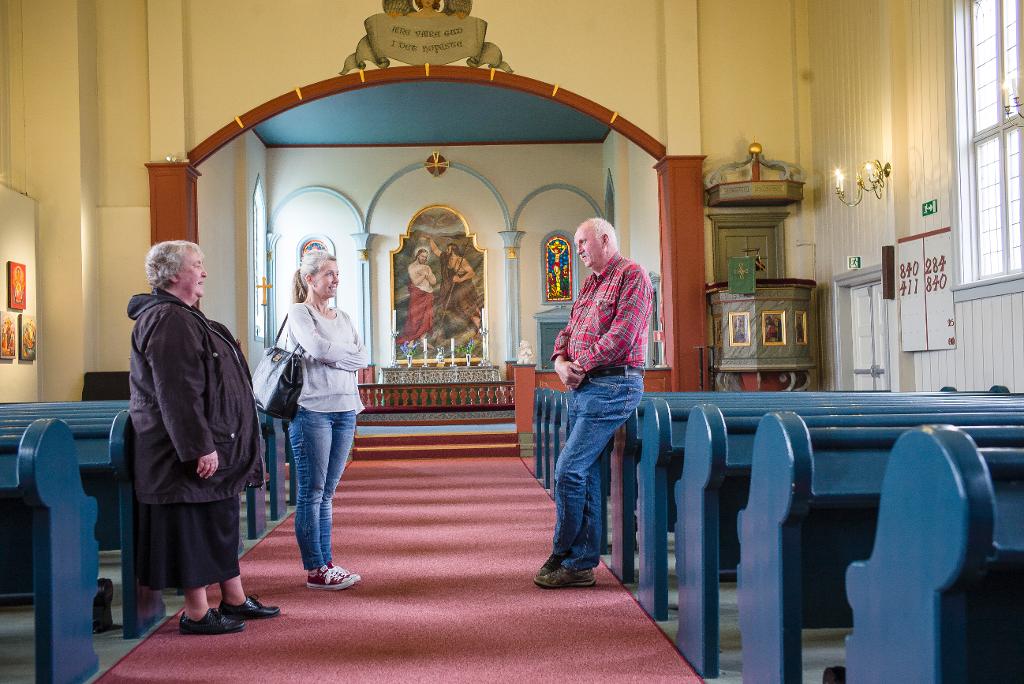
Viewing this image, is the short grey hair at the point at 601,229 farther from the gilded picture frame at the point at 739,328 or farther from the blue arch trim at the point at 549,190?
the blue arch trim at the point at 549,190

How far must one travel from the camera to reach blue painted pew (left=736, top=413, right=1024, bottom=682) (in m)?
2.23

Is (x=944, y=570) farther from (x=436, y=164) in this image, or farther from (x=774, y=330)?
(x=436, y=164)

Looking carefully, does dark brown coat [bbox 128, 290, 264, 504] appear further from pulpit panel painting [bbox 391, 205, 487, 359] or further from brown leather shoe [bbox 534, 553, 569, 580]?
pulpit panel painting [bbox 391, 205, 487, 359]

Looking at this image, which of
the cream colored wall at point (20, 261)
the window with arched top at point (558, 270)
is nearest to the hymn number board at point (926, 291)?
the cream colored wall at point (20, 261)

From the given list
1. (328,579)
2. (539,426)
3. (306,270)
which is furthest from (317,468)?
(539,426)

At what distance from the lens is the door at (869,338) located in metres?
9.96

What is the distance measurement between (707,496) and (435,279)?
1686 cm

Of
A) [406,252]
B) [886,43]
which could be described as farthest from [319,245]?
[886,43]

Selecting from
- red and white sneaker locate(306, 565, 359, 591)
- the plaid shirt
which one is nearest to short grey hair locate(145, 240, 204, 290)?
red and white sneaker locate(306, 565, 359, 591)

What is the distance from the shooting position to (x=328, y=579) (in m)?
4.35

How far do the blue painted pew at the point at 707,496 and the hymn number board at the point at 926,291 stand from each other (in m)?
5.79

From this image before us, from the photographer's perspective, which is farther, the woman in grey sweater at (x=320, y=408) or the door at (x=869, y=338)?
the door at (x=869, y=338)

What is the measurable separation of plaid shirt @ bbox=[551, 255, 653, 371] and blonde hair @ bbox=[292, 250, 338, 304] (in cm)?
118

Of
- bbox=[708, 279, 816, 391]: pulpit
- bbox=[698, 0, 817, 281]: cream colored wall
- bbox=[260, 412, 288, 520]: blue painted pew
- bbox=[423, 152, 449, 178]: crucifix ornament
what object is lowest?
bbox=[260, 412, 288, 520]: blue painted pew
